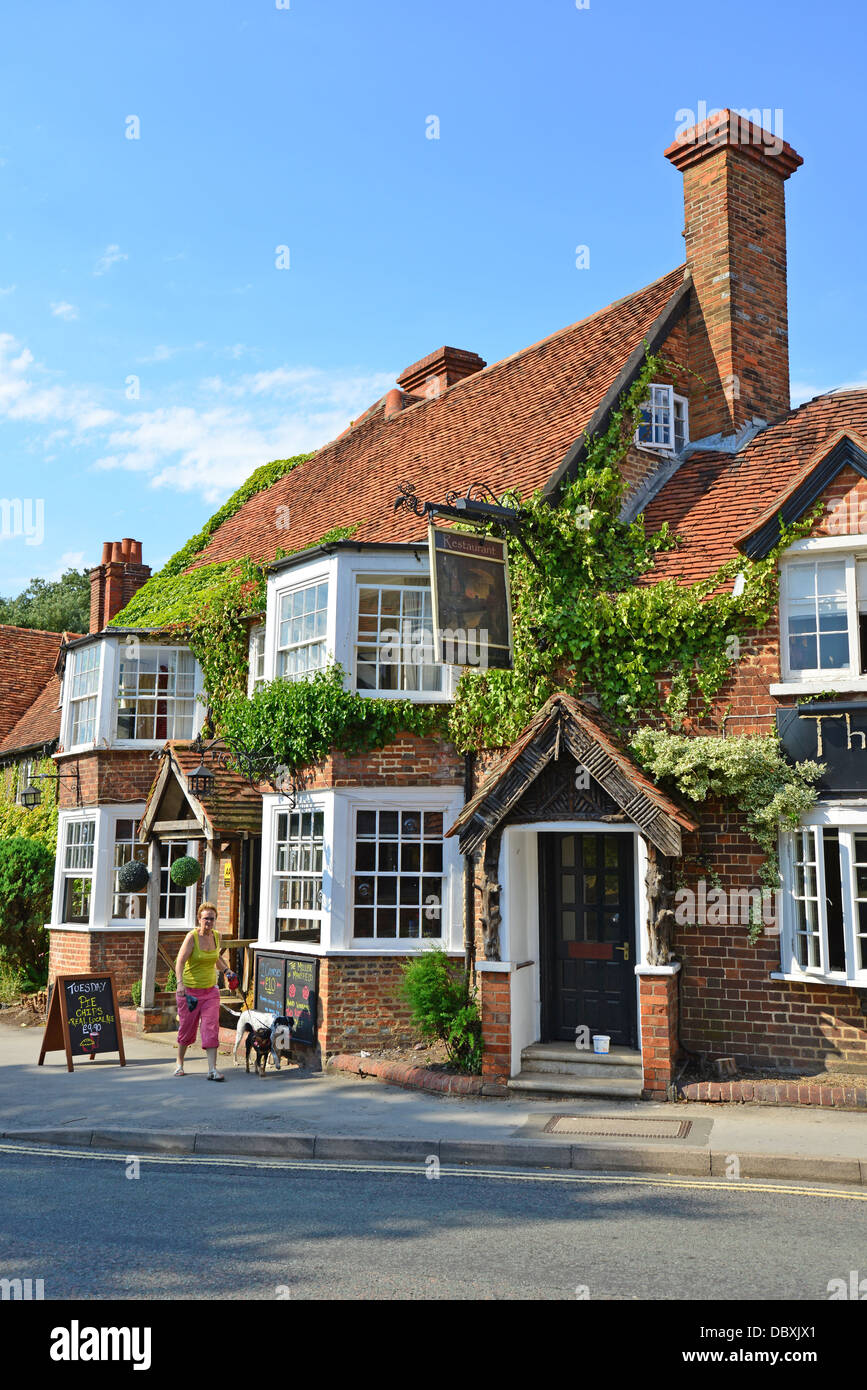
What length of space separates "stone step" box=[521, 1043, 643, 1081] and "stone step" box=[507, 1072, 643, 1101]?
0.12 m

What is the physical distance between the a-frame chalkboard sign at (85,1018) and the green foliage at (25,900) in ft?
22.7

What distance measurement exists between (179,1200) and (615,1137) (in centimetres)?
361

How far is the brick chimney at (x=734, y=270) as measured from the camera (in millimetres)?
14500

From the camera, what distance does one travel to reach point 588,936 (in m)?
12.1

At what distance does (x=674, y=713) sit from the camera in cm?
1180

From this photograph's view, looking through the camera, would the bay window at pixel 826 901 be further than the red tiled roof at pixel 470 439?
No

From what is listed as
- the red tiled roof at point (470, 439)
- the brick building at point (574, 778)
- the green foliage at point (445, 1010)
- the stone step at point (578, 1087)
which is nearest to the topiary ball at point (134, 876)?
the brick building at point (574, 778)

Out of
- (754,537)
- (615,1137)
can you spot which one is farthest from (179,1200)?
(754,537)

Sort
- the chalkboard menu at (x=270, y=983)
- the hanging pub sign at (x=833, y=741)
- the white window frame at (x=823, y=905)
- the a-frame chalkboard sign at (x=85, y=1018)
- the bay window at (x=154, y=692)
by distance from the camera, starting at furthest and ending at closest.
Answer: the bay window at (x=154, y=692), the chalkboard menu at (x=270, y=983), the a-frame chalkboard sign at (x=85, y=1018), the hanging pub sign at (x=833, y=741), the white window frame at (x=823, y=905)

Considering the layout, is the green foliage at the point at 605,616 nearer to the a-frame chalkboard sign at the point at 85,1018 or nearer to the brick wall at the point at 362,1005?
the brick wall at the point at 362,1005

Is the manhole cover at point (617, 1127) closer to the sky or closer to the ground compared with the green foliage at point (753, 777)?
closer to the ground

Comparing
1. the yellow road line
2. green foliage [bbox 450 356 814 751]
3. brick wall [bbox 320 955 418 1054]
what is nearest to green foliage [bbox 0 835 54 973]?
brick wall [bbox 320 955 418 1054]

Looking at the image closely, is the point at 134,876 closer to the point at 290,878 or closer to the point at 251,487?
the point at 290,878

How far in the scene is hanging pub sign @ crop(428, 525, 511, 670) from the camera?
11.8m
